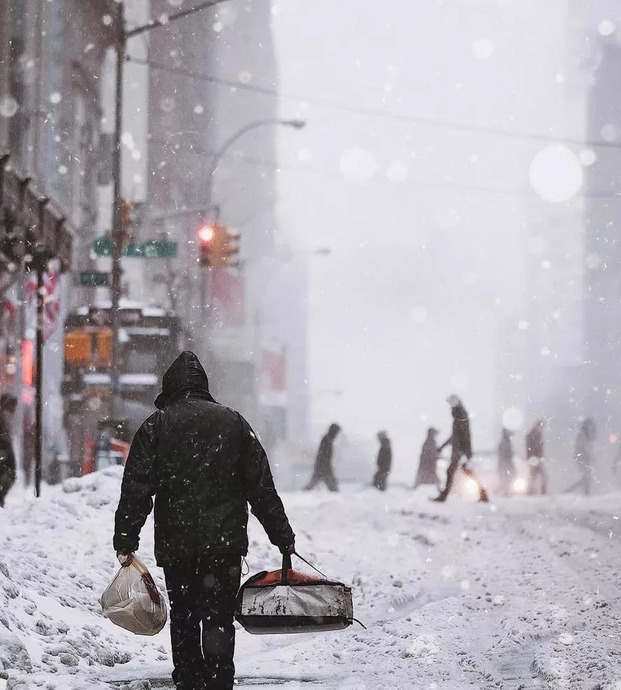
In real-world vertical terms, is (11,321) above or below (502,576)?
above

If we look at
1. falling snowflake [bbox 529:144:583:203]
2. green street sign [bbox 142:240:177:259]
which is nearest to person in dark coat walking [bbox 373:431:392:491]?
green street sign [bbox 142:240:177:259]

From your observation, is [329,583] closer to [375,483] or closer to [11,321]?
[375,483]

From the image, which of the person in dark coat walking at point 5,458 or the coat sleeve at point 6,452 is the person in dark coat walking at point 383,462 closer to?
the person in dark coat walking at point 5,458

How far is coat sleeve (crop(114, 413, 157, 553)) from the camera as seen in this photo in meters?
4.87

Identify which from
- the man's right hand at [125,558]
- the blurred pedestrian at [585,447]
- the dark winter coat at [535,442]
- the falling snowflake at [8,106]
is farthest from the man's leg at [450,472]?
the falling snowflake at [8,106]

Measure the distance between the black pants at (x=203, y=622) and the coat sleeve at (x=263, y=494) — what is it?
24 centimetres

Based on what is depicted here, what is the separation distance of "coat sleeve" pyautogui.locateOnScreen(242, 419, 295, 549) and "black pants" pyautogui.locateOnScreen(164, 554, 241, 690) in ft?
0.79

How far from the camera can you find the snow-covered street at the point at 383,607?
6242 millimetres

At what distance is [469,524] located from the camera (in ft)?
47.3

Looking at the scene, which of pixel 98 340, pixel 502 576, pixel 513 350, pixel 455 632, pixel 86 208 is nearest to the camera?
pixel 455 632

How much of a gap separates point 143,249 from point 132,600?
1293 cm

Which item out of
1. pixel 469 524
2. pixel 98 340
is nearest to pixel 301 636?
pixel 469 524

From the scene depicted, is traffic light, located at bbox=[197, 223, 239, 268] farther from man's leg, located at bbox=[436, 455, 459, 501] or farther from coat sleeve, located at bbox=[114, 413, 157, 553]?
coat sleeve, located at bbox=[114, 413, 157, 553]

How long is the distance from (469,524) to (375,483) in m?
6.07
